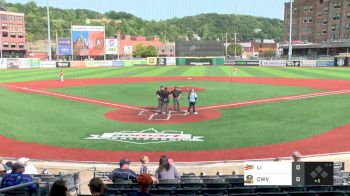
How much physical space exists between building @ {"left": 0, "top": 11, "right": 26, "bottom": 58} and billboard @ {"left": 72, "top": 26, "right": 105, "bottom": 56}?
29464 mm

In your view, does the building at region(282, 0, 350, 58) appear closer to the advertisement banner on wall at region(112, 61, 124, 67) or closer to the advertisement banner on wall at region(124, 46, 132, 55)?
the advertisement banner on wall at region(112, 61, 124, 67)

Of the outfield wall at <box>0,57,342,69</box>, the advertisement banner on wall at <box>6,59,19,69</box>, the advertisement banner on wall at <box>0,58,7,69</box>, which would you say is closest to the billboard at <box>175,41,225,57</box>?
the outfield wall at <box>0,57,342,69</box>

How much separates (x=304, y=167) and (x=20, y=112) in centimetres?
1982

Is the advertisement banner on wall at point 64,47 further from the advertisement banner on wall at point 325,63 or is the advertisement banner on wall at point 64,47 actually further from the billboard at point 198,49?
the advertisement banner on wall at point 325,63

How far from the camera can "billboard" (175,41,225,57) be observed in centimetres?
7819

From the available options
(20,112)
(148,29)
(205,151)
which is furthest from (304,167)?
(148,29)

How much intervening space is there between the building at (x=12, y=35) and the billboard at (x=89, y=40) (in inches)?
1160

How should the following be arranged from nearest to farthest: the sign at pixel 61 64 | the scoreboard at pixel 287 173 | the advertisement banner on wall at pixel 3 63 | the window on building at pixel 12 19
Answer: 1. the scoreboard at pixel 287 173
2. the advertisement banner on wall at pixel 3 63
3. the sign at pixel 61 64
4. the window on building at pixel 12 19

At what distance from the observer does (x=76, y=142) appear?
52.3 feet

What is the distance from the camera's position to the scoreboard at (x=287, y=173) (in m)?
6.86

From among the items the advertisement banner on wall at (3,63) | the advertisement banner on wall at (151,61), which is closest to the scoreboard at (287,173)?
the advertisement banner on wall at (3,63)

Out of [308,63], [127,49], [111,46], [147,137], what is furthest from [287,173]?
[127,49]

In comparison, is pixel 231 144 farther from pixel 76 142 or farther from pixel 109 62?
pixel 109 62

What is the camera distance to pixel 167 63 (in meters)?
78.7
